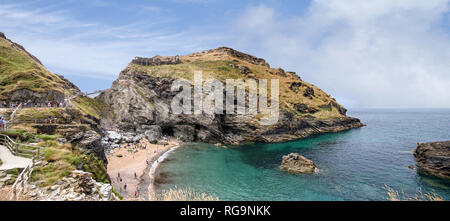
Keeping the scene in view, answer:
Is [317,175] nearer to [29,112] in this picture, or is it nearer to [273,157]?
[273,157]

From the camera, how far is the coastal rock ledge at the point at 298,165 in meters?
40.4

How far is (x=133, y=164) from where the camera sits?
4397 centimetres

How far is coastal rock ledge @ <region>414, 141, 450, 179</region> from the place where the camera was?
38.2 m

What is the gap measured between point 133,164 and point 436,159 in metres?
63.4

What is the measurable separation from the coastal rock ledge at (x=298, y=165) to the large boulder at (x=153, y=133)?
135ft

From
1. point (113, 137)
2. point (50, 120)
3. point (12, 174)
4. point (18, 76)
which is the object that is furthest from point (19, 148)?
point (113, 137)

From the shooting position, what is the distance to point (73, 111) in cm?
3444

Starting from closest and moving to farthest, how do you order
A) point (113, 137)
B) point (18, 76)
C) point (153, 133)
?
point (18, 76) → point (113, 137) → point (153, 133)

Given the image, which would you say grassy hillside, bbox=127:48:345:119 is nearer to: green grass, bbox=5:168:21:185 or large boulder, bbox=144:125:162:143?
large boulder, bbox=144:125:162:143

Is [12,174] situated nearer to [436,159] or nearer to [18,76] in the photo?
[18,76]

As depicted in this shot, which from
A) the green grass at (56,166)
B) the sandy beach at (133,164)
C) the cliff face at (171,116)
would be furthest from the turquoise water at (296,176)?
the green grass at (56,166)

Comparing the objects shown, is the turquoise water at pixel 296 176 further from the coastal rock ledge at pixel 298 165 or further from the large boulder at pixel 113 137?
the large boulder at pixel 113 137
